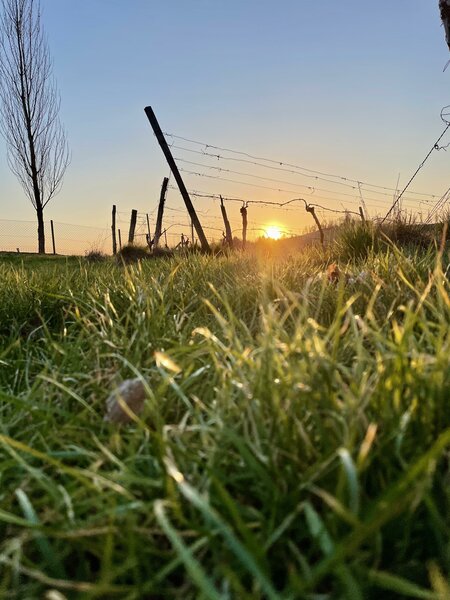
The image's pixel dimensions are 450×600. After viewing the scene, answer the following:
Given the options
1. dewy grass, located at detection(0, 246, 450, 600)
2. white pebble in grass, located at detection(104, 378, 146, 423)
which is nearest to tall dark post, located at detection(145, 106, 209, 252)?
white pebble in grass, located at detection(104, 378, 146, 423)

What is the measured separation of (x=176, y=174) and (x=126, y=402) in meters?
9.71

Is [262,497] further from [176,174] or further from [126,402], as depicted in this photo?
[176,174]

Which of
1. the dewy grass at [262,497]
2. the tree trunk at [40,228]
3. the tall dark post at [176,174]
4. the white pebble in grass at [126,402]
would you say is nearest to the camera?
the dewy grass at [262,497]

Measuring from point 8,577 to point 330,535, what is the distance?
49 cm

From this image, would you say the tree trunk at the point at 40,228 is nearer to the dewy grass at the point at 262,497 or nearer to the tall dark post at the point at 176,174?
the tall dark post at the point at 176,174

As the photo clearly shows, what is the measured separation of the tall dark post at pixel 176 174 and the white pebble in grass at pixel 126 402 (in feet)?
29.8

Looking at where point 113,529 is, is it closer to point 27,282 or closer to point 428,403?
point 428,403

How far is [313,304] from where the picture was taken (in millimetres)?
2559

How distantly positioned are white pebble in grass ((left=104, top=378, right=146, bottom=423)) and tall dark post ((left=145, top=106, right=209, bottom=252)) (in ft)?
29.8

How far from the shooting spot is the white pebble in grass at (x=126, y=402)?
133cm

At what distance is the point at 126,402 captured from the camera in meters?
1.37

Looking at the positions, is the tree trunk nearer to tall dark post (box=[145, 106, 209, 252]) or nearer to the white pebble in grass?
tall dark post (box=[145, 106, 209, 252])

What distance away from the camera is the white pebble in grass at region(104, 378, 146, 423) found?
133 cm

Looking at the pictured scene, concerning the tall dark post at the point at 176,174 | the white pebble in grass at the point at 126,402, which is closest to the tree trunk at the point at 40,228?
the tall dark post at the point at 176,174
